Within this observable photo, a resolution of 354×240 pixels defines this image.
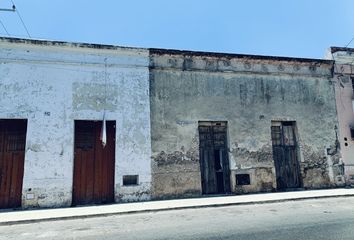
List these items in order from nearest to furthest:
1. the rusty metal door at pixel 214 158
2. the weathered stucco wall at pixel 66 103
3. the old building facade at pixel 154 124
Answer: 1. the weathered stucco wall at pixel 66 103
2. the old building facade at pixel 154 124
3. the rusty metal door at pixel 214 158

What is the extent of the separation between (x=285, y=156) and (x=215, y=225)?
8.60 meters

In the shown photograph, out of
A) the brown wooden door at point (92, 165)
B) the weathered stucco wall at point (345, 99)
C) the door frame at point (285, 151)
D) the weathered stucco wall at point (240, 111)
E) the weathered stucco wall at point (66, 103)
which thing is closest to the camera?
the weathered stucco wall at point (66, 103)

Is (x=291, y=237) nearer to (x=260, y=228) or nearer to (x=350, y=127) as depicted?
(x=260, y=228)

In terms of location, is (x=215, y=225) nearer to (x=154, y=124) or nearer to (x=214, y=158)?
(x=154, y=124)

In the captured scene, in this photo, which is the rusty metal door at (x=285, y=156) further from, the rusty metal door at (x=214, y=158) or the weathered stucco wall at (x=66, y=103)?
the weathered stucco wall at (x=66, y=103)

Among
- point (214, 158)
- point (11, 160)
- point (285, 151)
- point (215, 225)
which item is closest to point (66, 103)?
point (11, 160)

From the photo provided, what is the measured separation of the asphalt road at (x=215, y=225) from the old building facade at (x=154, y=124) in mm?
3400

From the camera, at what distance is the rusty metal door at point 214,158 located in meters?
12.8

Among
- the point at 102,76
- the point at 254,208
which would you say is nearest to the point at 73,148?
the point at 102,76

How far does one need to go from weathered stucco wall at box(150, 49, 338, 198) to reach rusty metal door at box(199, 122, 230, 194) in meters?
0.32

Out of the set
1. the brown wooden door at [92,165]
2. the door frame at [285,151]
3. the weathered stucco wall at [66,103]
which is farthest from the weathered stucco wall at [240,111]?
the brown wooden door at [92,165]

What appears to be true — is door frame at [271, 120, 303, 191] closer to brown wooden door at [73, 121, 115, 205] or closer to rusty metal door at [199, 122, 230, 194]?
rusty metal door at [199, 122, 230, 194]

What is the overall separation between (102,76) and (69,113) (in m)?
2.00

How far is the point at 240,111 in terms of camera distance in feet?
44.0
